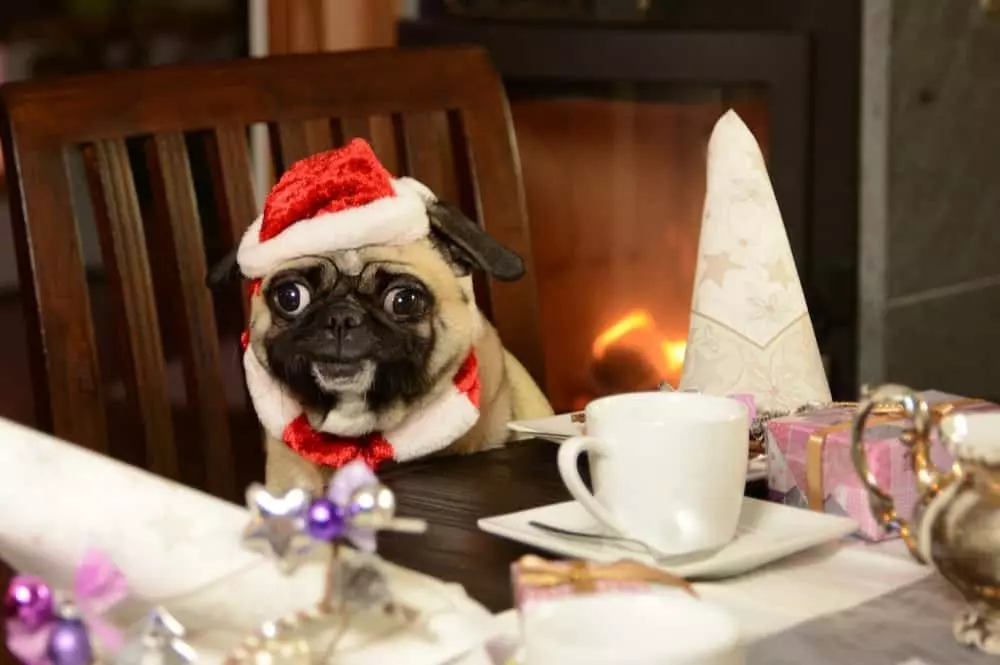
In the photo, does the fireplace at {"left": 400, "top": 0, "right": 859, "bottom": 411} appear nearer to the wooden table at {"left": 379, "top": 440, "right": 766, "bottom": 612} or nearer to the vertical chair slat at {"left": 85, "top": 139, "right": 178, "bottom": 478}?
the vertical chair slat at {"left": 85, "top": 139, "right": 178, "bottom": 478}

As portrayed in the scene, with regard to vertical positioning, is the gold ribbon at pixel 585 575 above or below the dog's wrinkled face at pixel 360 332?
above

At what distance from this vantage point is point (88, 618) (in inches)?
21.0

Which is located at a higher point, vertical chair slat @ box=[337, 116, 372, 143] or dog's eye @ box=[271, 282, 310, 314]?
vertical chair slat @ box=[337, 116, 372, 143]

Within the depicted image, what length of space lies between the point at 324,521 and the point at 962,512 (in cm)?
30

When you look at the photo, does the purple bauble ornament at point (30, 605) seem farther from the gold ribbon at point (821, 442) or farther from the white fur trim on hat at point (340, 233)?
the white fur trim on hat at point (340, 233)

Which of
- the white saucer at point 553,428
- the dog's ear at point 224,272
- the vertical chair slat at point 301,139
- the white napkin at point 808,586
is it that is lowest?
the white saucer at point 553,428

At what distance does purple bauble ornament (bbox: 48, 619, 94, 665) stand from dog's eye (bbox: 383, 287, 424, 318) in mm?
715

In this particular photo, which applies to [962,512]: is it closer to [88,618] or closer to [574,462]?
[574,462]

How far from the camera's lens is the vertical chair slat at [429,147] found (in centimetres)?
149

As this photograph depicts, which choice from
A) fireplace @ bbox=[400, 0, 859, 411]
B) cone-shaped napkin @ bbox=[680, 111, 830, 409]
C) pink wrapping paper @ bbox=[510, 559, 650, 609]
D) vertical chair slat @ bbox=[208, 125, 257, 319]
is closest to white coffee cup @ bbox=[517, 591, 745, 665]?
pink wrapping paper @ bbox=[510, 559, 650, 609]

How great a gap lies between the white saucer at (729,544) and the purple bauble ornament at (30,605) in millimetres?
337

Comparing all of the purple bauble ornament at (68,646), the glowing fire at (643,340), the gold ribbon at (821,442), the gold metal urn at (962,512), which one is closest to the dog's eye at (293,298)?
the gold ribbon at (821,442)

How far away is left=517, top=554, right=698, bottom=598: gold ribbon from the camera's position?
1.97ft

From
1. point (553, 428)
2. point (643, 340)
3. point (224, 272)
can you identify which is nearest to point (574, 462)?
point (553, 428)
